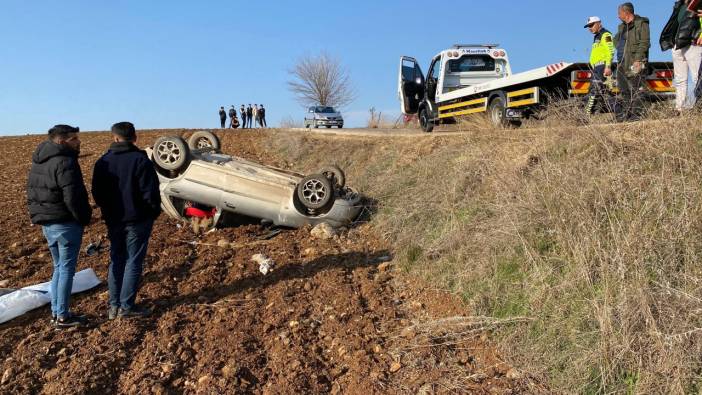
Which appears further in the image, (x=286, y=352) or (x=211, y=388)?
(x=286, y=352)

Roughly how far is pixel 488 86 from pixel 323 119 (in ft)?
66.5

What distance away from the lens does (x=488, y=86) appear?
10.9 m

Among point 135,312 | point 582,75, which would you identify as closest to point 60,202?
point 135,312

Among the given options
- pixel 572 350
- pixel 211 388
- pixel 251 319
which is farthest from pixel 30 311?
pixel 572 350

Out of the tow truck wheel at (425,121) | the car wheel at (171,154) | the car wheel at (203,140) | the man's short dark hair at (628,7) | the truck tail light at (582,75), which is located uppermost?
the man's short dark hair at (628,7)

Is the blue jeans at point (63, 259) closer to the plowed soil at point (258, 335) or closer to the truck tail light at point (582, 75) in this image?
the plowed soil at point (258, 335)

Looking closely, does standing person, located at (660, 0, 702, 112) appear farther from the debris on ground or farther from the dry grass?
the debris on ground

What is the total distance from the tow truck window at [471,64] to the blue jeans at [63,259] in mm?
11353

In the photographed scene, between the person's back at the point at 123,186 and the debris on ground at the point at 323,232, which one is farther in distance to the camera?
the debris on ground at the point at 323,232

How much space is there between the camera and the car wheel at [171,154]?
709 cm

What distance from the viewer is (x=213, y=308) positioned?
15.0 feet

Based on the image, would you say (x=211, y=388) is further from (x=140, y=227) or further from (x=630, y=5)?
(x=630, y=5)

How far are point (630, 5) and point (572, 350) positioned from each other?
5931 mm

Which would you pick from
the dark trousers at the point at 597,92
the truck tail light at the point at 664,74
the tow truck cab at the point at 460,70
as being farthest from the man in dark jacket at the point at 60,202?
the tow truck cab at the point at 460,70
